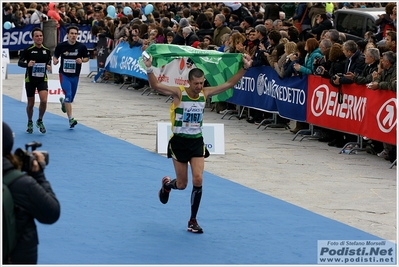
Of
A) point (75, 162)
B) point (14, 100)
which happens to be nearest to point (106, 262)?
point (75, 162)

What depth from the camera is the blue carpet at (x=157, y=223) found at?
960cm

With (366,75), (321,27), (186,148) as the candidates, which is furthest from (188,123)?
(321,27)

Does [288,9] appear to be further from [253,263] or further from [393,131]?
[253,263]

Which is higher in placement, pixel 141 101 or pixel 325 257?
pixel 325 257

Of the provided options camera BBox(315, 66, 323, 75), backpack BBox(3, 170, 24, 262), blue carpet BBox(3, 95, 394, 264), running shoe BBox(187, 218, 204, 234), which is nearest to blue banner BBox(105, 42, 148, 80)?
camera BBox(315, 66, 323, 75)

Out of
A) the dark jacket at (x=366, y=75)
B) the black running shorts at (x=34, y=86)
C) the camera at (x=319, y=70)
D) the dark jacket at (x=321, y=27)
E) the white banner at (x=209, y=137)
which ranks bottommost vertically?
the white banner at (x=209, y=137)

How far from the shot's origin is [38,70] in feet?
58.7

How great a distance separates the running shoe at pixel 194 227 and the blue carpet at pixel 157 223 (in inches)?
3.4

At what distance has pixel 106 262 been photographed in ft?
30.1

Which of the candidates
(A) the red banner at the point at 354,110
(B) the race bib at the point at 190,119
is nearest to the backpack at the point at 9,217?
(B) the race bib at the point at 190,119

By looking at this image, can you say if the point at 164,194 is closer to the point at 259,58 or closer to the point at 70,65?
the point at 70,65

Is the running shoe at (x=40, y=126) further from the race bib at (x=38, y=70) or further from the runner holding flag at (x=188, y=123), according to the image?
the runner holding flag at (x=188, y=123)

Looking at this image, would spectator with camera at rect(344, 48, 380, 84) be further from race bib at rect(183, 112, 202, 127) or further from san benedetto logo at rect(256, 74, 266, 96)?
race bib at rect(183, 112, 202, 127)

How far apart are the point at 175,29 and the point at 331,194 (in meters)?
13.3
